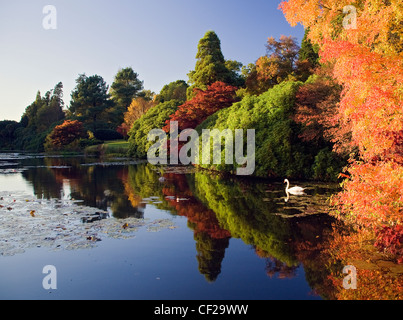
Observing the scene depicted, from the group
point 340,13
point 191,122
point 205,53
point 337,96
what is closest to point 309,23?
point 340,13

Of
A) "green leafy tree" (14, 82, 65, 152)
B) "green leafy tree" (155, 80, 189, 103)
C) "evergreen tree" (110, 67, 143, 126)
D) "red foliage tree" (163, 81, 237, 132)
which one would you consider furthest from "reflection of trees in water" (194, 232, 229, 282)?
"green leafy tree" (14, 82, 65, 152)

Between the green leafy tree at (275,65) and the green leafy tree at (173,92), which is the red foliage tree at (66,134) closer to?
the green leafy tree at (173,92)

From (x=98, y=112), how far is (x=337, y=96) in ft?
176

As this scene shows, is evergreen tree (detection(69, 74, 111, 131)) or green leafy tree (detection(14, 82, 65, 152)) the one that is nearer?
evergreen tree (detection(69, 74, 111, 131))

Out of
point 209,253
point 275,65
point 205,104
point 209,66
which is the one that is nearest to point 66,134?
point 209,66

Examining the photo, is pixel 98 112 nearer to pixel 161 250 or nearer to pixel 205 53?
pixel 205 53

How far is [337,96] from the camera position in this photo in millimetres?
14758

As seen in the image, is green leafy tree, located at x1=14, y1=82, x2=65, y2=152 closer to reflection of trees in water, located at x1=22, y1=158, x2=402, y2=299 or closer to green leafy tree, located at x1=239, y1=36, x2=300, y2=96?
green leafy tree, located at x1=239, y1=36, x2=300, y2=96

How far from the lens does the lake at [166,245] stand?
516cm

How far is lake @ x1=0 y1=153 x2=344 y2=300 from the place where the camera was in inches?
203

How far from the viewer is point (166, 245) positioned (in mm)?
7305

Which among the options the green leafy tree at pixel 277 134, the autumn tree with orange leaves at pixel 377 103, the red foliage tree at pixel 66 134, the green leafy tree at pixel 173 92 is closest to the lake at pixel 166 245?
the autumn tree with orange leaves at pixel 377 103

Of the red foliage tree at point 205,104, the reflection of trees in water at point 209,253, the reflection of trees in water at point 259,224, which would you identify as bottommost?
the reflection of trees in water at point 209,253

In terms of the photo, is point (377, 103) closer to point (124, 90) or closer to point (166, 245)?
point (166, 245)
